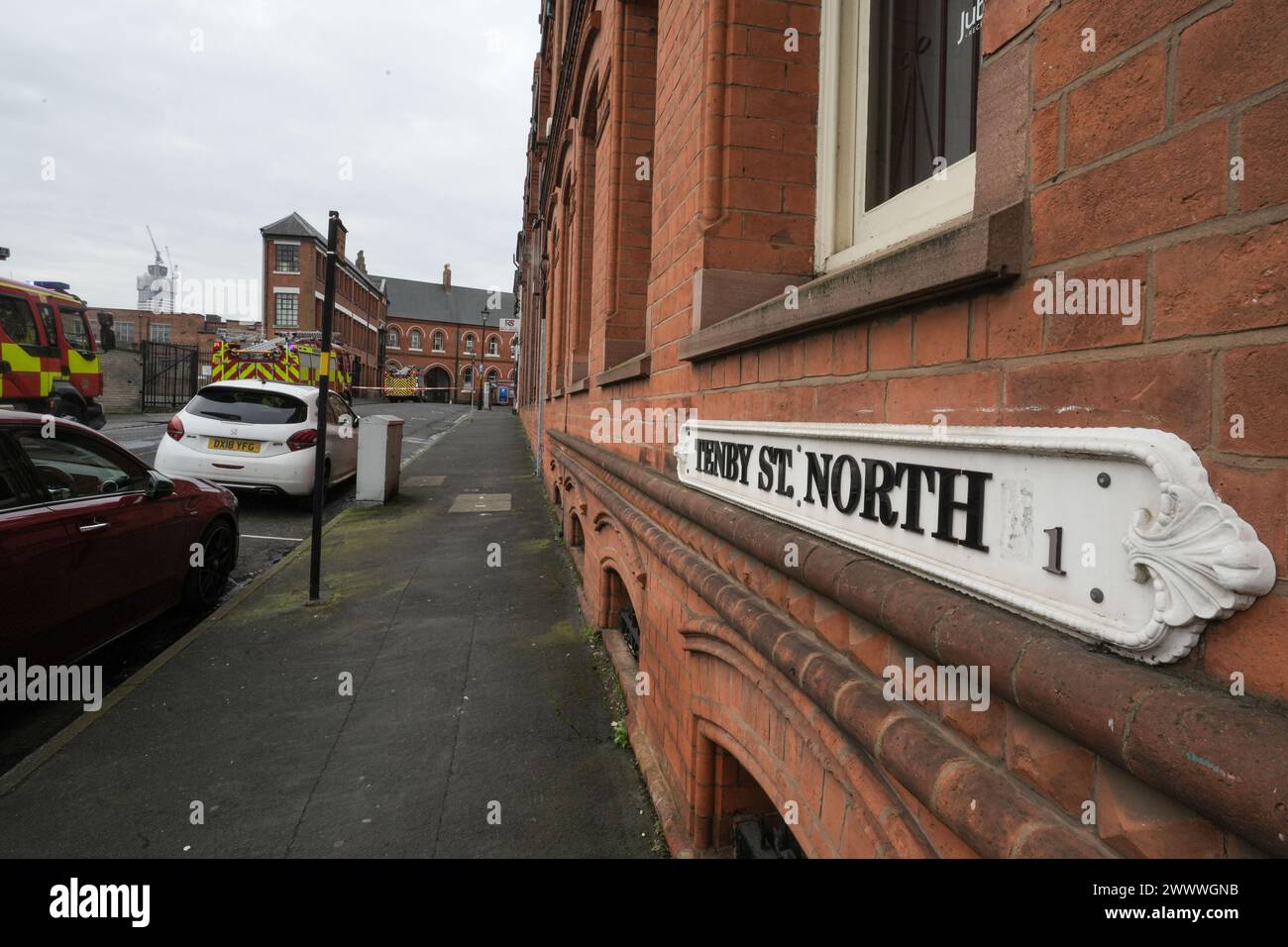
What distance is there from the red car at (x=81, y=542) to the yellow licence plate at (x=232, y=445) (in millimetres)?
3662

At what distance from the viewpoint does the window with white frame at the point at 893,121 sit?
5.73 feet

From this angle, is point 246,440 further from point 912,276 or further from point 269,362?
point 269,362

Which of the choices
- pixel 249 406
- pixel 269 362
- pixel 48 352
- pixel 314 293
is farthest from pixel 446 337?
pixel 249 406

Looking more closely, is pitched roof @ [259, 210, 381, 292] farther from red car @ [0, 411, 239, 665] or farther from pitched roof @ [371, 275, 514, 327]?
red car @ [0, 411, 239, 665]

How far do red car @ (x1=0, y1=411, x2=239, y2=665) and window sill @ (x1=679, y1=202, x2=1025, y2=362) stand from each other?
390 centimetres

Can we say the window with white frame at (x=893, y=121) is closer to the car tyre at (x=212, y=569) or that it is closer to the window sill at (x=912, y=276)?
the window sill at (x=912, y=276)

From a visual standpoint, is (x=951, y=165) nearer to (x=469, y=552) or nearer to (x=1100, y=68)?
(x=1100, y=68)

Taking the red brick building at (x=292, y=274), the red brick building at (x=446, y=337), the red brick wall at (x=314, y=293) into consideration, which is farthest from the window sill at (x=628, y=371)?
the red brick building at (x=446, y=337)

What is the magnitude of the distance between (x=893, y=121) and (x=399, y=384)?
61.8m

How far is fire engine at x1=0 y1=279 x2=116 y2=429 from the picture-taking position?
1308cm

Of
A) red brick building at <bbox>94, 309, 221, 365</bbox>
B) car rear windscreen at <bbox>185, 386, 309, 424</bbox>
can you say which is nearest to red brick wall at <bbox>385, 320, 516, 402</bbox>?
red brick building at <bbox>94, 309, 221, 365</bbox>

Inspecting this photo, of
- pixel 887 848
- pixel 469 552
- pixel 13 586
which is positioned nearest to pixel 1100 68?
pixel 887 848

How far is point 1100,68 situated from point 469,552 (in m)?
6.82

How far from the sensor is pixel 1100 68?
1.02m
